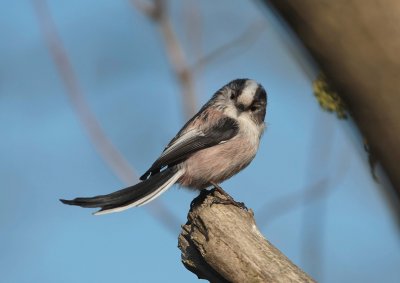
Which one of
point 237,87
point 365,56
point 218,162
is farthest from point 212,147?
point 365,56

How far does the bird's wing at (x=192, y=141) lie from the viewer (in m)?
3.64

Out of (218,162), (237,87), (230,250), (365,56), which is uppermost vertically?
(237,87)

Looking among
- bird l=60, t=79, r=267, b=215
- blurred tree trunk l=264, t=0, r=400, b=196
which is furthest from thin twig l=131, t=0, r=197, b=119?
blurred tree trunk l=264, t=0, r=400, b=196

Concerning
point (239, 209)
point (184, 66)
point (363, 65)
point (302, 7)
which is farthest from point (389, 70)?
point (184, 66)

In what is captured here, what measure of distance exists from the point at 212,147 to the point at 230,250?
1.37 m

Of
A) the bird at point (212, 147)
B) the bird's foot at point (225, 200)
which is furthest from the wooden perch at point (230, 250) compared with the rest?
the bird at point (212, 147)

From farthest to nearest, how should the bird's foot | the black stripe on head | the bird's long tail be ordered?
the black stripe on head
the bird's long tail
the bird's foot

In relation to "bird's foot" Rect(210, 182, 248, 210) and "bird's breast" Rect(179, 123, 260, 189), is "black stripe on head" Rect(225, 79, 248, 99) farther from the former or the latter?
"bird's foot" Rect(210, 182, 248, 210)

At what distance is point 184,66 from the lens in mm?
4719

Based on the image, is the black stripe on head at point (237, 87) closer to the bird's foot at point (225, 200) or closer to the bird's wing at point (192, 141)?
the bird's wing at point (192, 141)

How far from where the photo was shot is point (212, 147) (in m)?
3.82

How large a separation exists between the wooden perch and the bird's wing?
0.76 metres

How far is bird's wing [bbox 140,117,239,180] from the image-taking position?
3.64 m

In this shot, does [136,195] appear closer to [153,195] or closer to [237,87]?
[153,195]
